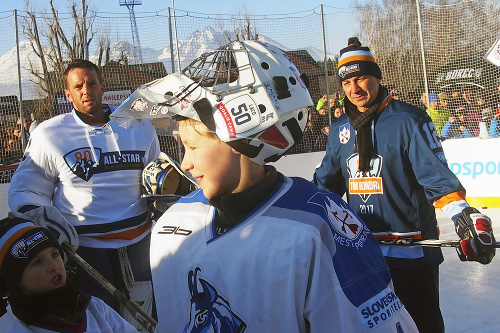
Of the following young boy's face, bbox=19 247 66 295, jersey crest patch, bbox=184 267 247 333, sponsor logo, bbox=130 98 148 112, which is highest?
sponsor logo, bbox=130 98 148 112

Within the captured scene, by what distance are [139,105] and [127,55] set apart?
706 cm

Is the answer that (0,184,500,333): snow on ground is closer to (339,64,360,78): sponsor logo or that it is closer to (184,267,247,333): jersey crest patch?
(339,64,360,78): sponsor logo

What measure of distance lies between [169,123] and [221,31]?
6927 mm

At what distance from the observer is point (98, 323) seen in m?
2.41

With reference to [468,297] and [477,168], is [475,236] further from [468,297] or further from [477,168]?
[477,168]

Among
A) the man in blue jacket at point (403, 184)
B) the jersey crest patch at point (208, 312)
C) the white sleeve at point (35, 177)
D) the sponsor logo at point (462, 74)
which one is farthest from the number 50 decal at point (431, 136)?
the sponsor logo at point (462, 74)

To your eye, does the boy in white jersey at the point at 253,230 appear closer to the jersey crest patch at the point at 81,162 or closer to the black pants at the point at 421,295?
the black pants at the point at 421,295

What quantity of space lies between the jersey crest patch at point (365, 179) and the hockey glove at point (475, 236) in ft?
1.36

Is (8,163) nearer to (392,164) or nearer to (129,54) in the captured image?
(129,54)

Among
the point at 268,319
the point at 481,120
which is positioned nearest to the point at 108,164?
the point at 268,319

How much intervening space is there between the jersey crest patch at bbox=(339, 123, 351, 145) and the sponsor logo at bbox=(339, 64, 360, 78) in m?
0.26

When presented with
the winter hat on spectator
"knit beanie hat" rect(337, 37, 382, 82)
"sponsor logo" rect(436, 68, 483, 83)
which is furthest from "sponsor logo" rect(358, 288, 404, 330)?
"sponsor logo" rect(436, 68, 483, 83)

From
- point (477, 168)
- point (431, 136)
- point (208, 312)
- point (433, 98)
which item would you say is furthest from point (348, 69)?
point (433, 98)

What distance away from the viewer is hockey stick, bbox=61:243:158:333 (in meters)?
2.66
